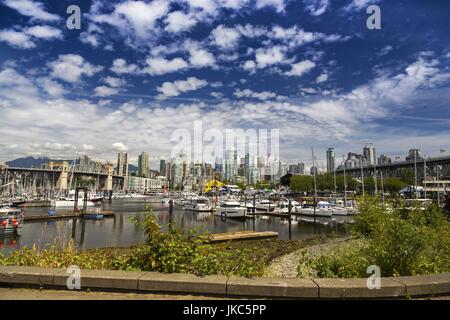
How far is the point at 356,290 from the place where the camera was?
523 cm

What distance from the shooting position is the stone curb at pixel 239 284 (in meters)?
5.24

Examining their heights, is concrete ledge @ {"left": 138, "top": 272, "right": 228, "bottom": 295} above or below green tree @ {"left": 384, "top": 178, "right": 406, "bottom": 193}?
below

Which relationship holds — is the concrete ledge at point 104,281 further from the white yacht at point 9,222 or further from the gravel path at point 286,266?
the white yacht at point 9,222

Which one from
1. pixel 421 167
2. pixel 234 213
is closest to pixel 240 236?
pixel 234 213

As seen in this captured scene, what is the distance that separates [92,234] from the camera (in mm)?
39875

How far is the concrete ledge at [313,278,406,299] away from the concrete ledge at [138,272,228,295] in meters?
1.72

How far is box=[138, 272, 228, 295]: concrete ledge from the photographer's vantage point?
533 centimetres

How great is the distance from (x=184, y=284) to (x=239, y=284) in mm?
948

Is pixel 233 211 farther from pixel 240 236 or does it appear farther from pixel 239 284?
pixel 239 284

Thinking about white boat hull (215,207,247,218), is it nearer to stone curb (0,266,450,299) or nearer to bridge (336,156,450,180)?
stone curb (0,266,450,299)

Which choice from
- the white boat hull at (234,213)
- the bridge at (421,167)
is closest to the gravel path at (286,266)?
the white boat hull at (234,213)

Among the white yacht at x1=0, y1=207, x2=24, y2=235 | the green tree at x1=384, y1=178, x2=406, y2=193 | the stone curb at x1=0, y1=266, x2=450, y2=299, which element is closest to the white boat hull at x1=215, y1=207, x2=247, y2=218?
the white yacht at x1=0, y1=207, x2=24, y2=235
